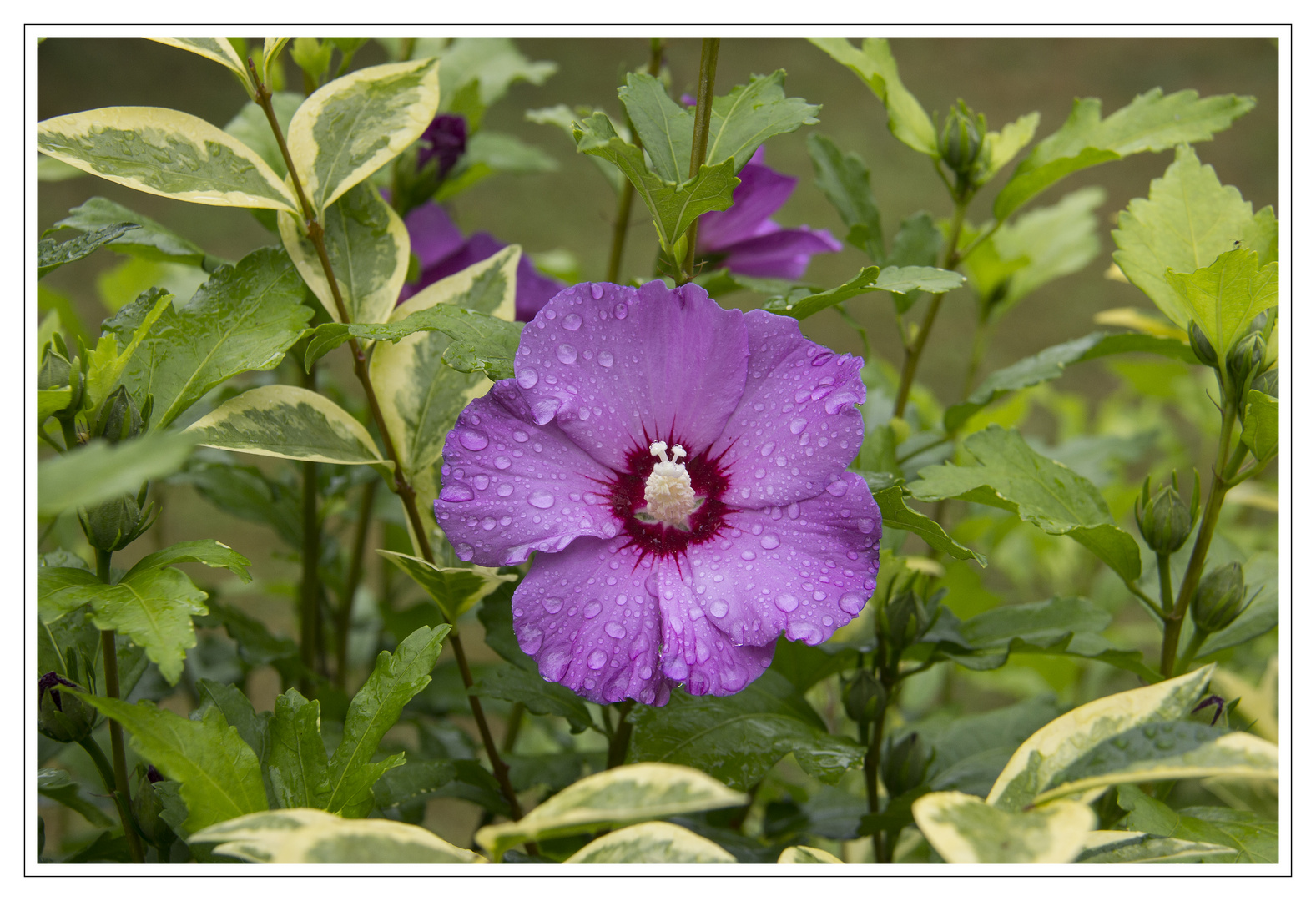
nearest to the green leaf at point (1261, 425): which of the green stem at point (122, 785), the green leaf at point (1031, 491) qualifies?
the green leaf at point (1031, 491)

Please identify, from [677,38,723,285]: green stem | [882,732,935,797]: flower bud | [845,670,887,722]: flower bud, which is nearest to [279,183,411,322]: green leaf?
[677,38,723,285]: green stem

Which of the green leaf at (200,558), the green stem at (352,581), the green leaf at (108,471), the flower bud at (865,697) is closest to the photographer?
the green leaf at (108,471)

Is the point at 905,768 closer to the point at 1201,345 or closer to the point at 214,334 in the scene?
the point at 1201,345

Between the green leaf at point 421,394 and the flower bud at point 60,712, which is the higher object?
the green leaf at point 421,394

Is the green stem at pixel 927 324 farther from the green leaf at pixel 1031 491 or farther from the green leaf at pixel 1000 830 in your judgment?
the green leaf at pixel 1000 830

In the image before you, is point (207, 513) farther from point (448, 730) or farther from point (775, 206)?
point (775, 206)

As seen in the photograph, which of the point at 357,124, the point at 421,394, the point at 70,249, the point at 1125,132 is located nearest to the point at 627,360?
the point at 421,394
